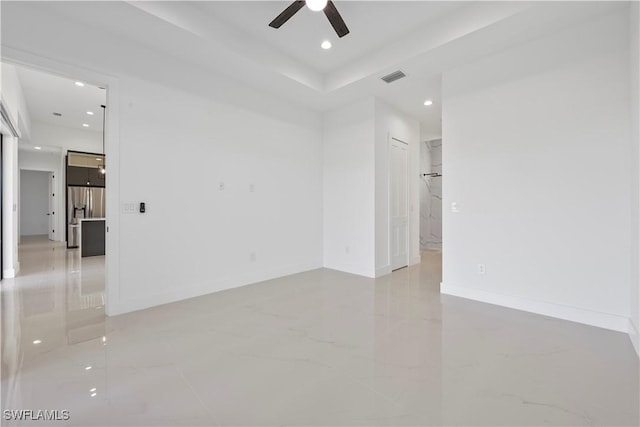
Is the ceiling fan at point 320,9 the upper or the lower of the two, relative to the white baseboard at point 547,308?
upper

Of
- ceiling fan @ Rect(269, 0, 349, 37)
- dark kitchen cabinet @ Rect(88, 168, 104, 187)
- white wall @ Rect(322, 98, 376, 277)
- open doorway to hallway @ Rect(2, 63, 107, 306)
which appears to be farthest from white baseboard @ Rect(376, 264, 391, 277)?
dark kitchen cabinet @ Rect(88, 168, 104, 187)

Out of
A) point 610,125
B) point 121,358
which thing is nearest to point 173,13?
point 121,358

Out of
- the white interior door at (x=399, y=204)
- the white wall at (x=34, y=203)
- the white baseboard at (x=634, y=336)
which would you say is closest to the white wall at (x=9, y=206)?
the white interior door at (x=399, y=204)

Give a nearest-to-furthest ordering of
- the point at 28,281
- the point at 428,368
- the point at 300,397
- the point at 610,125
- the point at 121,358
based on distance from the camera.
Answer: the point at 300,397
the point at 428,368
the point at 121,358
the point at 610,125
the point at 28,281

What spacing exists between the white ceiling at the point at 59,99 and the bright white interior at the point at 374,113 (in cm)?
64

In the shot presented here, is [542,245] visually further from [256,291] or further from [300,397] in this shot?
→ [256,291]

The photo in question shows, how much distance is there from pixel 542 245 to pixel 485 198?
0.74 meters

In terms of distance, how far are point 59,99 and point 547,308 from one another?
863 centimetres

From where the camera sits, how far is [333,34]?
10.9 ft

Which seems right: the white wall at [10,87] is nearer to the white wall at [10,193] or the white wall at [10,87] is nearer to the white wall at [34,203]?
the white wall at [10,193]

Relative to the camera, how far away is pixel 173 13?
8.82 ft

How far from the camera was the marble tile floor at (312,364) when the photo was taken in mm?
1539

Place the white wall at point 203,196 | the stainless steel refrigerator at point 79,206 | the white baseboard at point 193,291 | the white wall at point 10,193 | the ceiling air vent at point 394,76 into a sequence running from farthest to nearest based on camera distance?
the stainless steel refrigerator at point 79,206
the white wall at point 10,193
the ceiling air vent at point 394,76
the white wall at point 203,196
the white baseboard at point 193,291

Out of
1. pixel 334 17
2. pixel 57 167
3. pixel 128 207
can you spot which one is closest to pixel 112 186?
pixel 128 207
